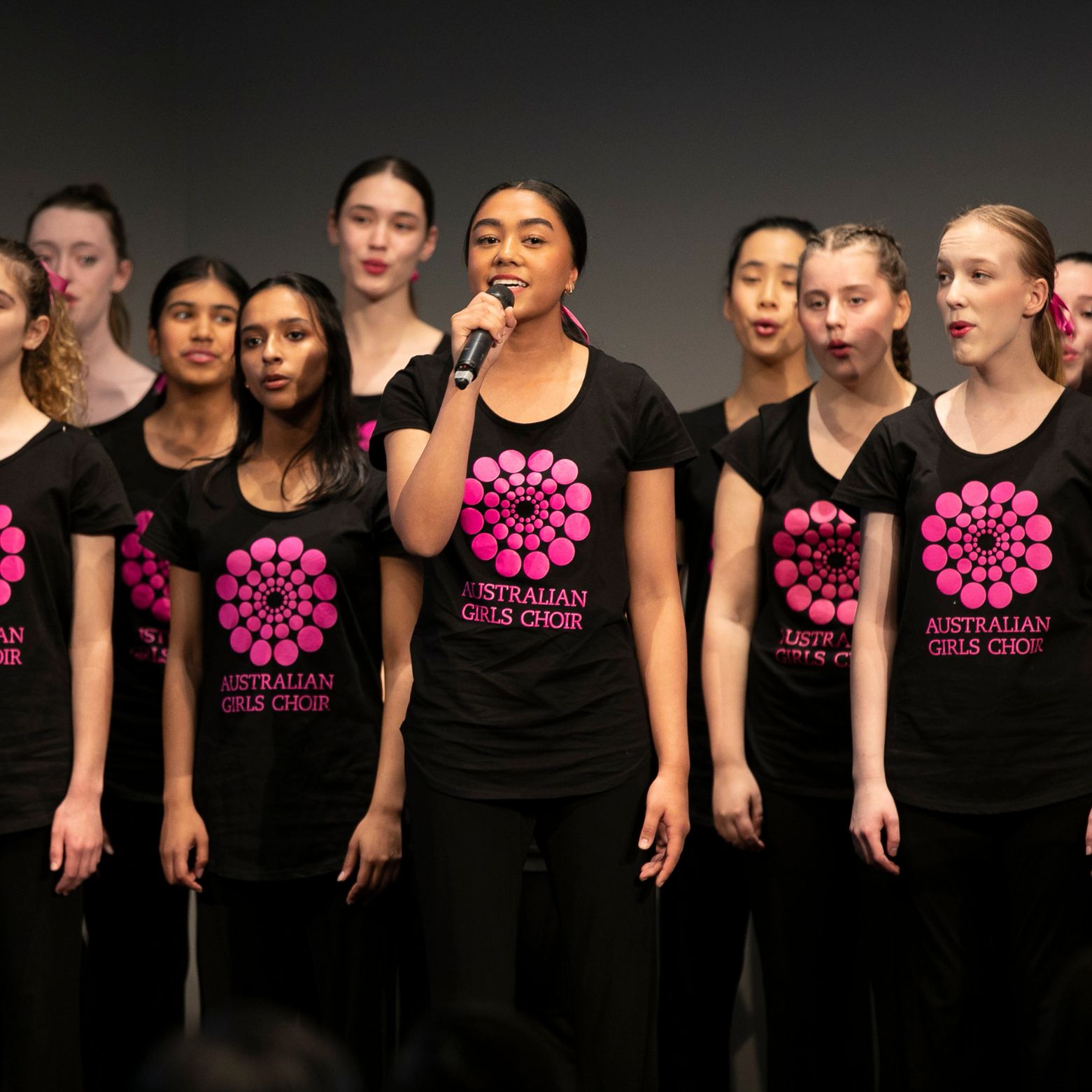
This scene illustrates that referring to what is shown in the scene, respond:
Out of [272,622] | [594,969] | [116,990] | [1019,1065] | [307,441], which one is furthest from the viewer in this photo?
[116,990]

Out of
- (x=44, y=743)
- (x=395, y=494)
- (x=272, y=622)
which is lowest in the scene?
(x=44, y=743)

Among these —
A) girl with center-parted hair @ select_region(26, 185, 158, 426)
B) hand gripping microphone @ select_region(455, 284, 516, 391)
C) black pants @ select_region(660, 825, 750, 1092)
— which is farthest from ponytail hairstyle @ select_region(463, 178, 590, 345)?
girl with center-parted hair @ select_region(26, 185, 158, 426)

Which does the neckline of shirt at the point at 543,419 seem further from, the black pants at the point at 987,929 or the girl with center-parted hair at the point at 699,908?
the black pants at the point at 987,929

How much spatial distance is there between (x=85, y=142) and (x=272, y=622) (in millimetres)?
2239

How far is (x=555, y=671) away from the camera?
216 centimetres

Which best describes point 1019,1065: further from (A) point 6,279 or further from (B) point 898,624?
(A) point 6,279

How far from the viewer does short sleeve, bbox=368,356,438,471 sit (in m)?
2.24

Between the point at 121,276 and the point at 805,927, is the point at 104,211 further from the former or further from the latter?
the point at 805,927

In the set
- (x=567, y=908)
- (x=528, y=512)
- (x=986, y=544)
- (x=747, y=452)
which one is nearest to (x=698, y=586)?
(x=747, y=452)

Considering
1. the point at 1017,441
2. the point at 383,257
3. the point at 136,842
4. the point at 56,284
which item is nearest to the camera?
the point at 1017,441

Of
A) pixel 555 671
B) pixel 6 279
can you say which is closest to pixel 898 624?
pixel 555 671

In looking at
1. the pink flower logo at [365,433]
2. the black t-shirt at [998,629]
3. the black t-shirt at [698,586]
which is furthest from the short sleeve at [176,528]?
the black t-shirt at [998,629]

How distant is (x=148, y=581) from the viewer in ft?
9.98

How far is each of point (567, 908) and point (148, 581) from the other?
4.20ft
